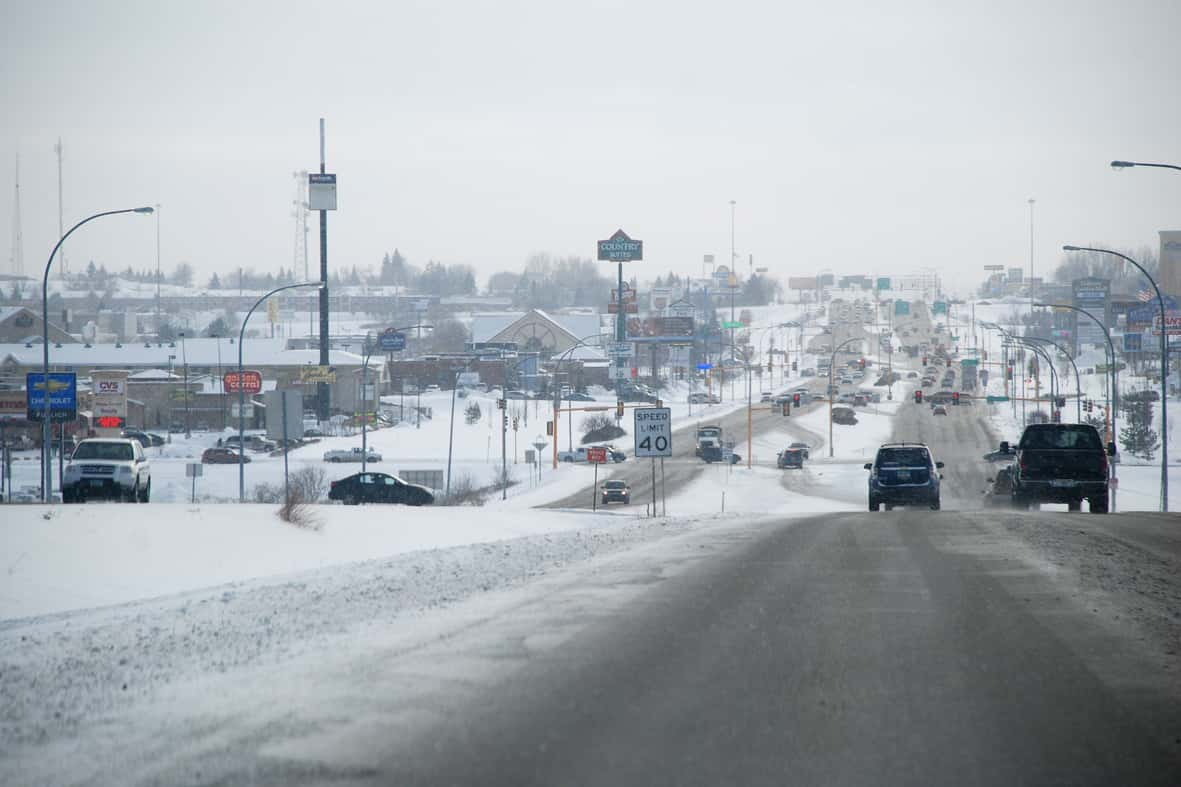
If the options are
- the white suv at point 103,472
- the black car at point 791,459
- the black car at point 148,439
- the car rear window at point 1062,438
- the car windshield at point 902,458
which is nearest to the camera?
the car rear window at point 1062,438

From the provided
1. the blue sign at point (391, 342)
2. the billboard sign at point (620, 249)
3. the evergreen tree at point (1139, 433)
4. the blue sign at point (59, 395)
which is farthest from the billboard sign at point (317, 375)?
the evergreen tree at point (1139, 433)

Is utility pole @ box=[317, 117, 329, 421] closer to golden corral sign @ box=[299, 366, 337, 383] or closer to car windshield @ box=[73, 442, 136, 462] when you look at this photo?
golden corral sign @ box=[299, 366, 337, 383]

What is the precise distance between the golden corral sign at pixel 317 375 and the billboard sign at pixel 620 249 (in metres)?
39.7

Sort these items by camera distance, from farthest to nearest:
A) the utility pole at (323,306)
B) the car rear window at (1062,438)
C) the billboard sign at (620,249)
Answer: the billboard sign at (620,249)
the utility pole at (323,306)
the car rear window at (1062,438)

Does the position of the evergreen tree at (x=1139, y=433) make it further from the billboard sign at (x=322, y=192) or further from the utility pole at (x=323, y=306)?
the billboard sign at (x=322, y=192)

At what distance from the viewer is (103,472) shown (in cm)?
2933

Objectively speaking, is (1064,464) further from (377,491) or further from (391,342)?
(391,342)

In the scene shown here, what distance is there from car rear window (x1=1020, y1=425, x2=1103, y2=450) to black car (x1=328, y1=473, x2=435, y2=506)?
21.4 meters

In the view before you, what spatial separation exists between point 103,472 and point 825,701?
25.6 meters

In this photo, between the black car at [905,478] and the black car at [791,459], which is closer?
the black car at [905,478]

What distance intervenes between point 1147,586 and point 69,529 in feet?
53.3

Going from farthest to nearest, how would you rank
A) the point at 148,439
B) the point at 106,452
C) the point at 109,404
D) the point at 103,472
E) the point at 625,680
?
the point at 148,439 < the point at 109,404 < the point at 106,452 < the point at 103,472 < the point at 625,680

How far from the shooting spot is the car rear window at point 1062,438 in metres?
27.8

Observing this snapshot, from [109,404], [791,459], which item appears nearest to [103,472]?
[109,404]
